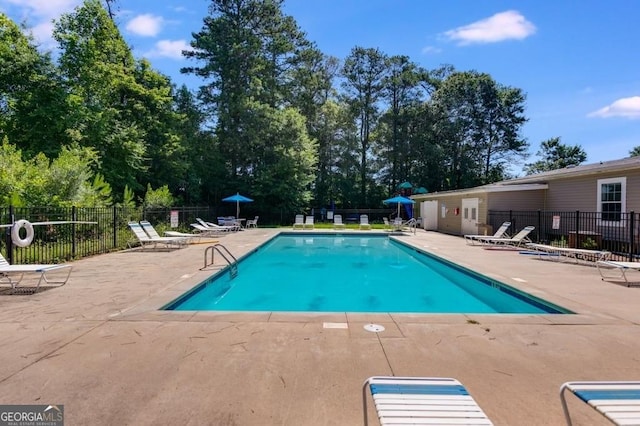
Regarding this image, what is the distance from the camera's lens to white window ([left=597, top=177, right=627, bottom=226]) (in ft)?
42.5

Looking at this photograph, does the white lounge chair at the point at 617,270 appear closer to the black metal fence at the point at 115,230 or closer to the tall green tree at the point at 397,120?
the black metal fence at the point at 115,230

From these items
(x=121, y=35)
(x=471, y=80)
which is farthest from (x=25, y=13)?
(x=471, y=80)

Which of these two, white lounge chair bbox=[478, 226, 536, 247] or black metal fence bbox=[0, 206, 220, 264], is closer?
black metal fence bbox=[0, 206, 220, 264]

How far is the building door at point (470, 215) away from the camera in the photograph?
1883 cm

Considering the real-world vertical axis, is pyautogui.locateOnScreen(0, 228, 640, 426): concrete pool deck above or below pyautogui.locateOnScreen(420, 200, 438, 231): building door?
below

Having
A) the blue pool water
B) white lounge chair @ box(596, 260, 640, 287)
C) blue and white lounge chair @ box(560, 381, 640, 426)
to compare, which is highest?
blue and white lounge chair @ box(560, 381, 640, 426)

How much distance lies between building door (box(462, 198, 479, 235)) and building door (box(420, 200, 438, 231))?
4.04 m

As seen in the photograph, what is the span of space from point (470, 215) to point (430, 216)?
5.50 meters

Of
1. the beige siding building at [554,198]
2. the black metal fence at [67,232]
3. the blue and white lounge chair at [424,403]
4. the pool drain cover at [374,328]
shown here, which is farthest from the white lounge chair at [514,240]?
the black metal fence at [67,232]

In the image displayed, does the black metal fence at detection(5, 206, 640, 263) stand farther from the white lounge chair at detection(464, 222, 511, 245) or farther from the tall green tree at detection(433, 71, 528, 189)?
the tall green tree at detection(433, 71, 528, 189)

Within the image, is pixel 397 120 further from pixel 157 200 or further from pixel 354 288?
pixel 354 288

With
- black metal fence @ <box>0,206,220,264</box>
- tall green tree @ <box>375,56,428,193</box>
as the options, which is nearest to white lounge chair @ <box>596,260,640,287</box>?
black metal fence @ <box>0,206,220,264</box>

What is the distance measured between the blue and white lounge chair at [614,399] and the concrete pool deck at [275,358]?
692 mm

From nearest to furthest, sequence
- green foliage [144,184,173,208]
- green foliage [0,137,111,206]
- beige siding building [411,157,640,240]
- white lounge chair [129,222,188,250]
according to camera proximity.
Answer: green foliage [0,137,111,206]
white lounge chair [129,222,188,250]
beige siding building [411,157,640,240]
green foliage [144,184,173,208]
